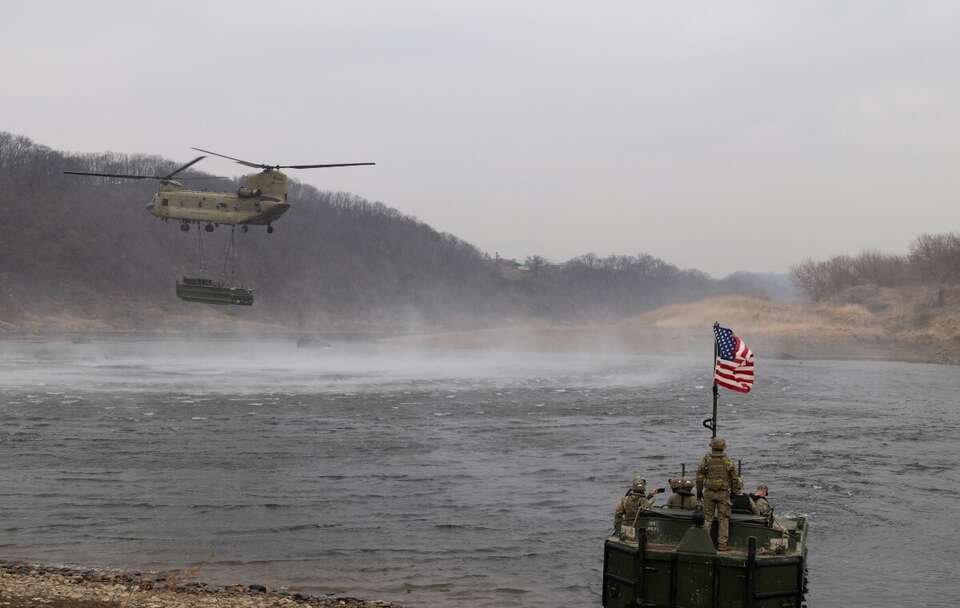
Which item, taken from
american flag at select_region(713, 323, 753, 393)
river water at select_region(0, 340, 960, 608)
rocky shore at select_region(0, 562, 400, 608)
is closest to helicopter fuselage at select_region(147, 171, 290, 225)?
river water at select_region(0, 340, 960, 608)

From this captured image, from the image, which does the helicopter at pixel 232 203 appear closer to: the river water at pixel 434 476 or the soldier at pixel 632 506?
the river water at pixel 434 476

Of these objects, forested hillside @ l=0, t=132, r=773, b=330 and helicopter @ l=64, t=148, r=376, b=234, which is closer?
helicopter @ l=64, t=148, r=376, b=234

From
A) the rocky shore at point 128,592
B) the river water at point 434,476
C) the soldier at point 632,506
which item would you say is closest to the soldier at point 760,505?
the soldier at point 632,506

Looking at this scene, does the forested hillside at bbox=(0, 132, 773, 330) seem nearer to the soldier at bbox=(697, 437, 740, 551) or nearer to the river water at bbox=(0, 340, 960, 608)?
the river water at bbox=(0, 340, 960, 608)

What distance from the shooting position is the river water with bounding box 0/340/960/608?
2248 cm

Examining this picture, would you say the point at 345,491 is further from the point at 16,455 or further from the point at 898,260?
the point at 898,260

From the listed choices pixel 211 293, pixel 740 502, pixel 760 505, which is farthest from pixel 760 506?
pixel 211 293

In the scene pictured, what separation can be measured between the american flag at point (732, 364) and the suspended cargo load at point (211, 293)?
1519 inches

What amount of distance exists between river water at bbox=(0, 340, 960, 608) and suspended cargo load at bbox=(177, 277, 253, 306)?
4933mm

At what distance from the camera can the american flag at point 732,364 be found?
819 inches

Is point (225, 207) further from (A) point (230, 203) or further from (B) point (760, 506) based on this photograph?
(B) point (760, 506)

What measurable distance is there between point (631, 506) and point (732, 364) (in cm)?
449

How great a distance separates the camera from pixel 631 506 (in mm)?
17719

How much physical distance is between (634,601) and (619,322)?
380 feet
